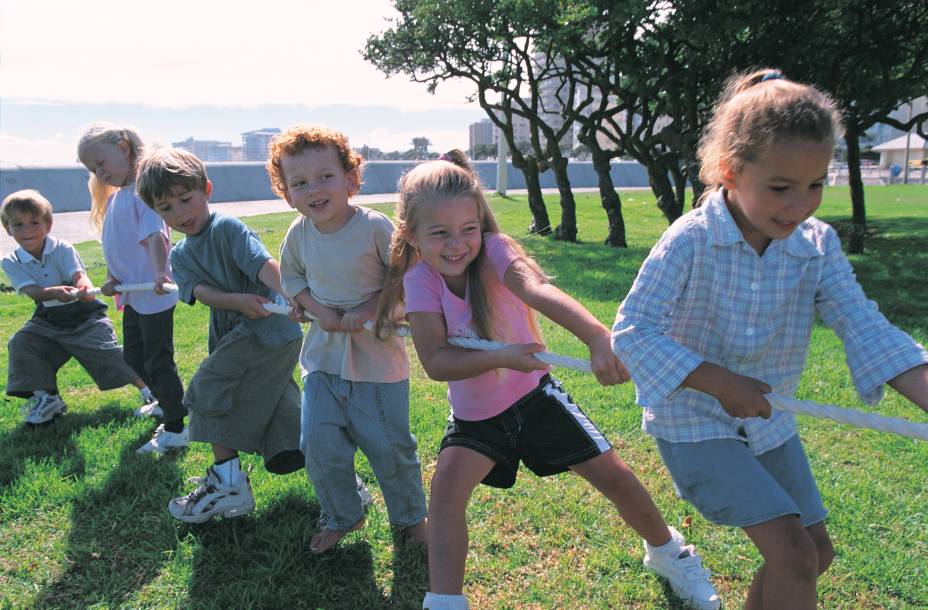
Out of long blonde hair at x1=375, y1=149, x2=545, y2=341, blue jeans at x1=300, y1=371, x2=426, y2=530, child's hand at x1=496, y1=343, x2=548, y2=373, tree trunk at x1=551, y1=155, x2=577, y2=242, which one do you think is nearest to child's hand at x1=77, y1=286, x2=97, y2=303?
blue jeans at x1=300, y1=371, x2=426, y2=530

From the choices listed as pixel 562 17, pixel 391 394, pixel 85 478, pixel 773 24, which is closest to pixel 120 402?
pixel 85 478

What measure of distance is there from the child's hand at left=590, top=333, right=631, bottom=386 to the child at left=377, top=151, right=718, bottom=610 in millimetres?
302

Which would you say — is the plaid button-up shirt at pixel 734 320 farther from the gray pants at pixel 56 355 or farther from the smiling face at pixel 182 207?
the gray pants at pixel 56 355

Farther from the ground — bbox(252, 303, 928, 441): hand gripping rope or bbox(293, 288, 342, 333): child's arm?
bbox(293, 288, 342, 333): child's arm

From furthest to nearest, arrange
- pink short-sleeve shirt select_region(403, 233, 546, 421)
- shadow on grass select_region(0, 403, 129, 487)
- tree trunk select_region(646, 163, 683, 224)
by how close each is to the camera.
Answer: tree trunk select_region(646, 163, 683, 224), shadow on grass select_region(0, 403, 129, 487), pink short-sleeve shirt select_region(403, 233, 546, 421)

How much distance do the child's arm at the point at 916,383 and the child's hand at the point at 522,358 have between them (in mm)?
966

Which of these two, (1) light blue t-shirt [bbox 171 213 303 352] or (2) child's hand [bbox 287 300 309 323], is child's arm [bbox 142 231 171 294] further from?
(2) child's hand [bbox 287 300 309 323]

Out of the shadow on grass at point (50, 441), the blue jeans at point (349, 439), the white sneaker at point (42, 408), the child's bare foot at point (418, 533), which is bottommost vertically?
the child's bare foot at point (418, 533)

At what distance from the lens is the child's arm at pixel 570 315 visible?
210cm

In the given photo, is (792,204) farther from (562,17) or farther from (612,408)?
(562,17)

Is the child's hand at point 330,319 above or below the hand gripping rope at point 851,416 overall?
above

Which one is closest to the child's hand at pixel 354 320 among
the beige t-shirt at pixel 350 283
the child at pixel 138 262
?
the beige t-shirt at pixel 350 283

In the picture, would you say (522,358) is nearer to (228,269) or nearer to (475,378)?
(475,378)

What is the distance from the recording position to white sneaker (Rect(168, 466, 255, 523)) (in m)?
3.30
